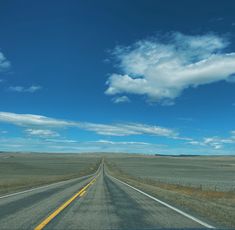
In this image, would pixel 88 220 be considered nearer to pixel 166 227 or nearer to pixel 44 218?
pixel 44 218

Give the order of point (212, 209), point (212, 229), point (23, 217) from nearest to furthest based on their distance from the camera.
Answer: point (212, 229) → point (23, 217) → point (212, 209)

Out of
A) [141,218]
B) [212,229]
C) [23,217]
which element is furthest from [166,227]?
[23,217]

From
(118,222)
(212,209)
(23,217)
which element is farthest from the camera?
(212,209)

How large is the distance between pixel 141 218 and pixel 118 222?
42.7 inches

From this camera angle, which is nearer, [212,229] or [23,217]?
[212,229]

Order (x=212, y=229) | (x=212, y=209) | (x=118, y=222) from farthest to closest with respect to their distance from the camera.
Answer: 1. (x=212, y=209)
2. (x=118, y=222)
3. (x=212, y=229)

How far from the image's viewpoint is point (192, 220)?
35.9ft

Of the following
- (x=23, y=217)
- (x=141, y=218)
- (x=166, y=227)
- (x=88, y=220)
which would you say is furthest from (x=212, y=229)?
(x=23, y=217)

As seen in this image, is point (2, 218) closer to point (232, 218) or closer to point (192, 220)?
point (192, 220)

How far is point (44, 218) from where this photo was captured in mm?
11070

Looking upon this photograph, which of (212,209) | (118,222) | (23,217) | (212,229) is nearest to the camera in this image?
(212,229)

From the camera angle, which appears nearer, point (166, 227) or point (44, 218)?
point (166, 227)

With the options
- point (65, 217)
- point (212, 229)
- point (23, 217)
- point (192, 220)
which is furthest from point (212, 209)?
point (23, 217)

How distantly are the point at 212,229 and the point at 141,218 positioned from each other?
2.66 metres
